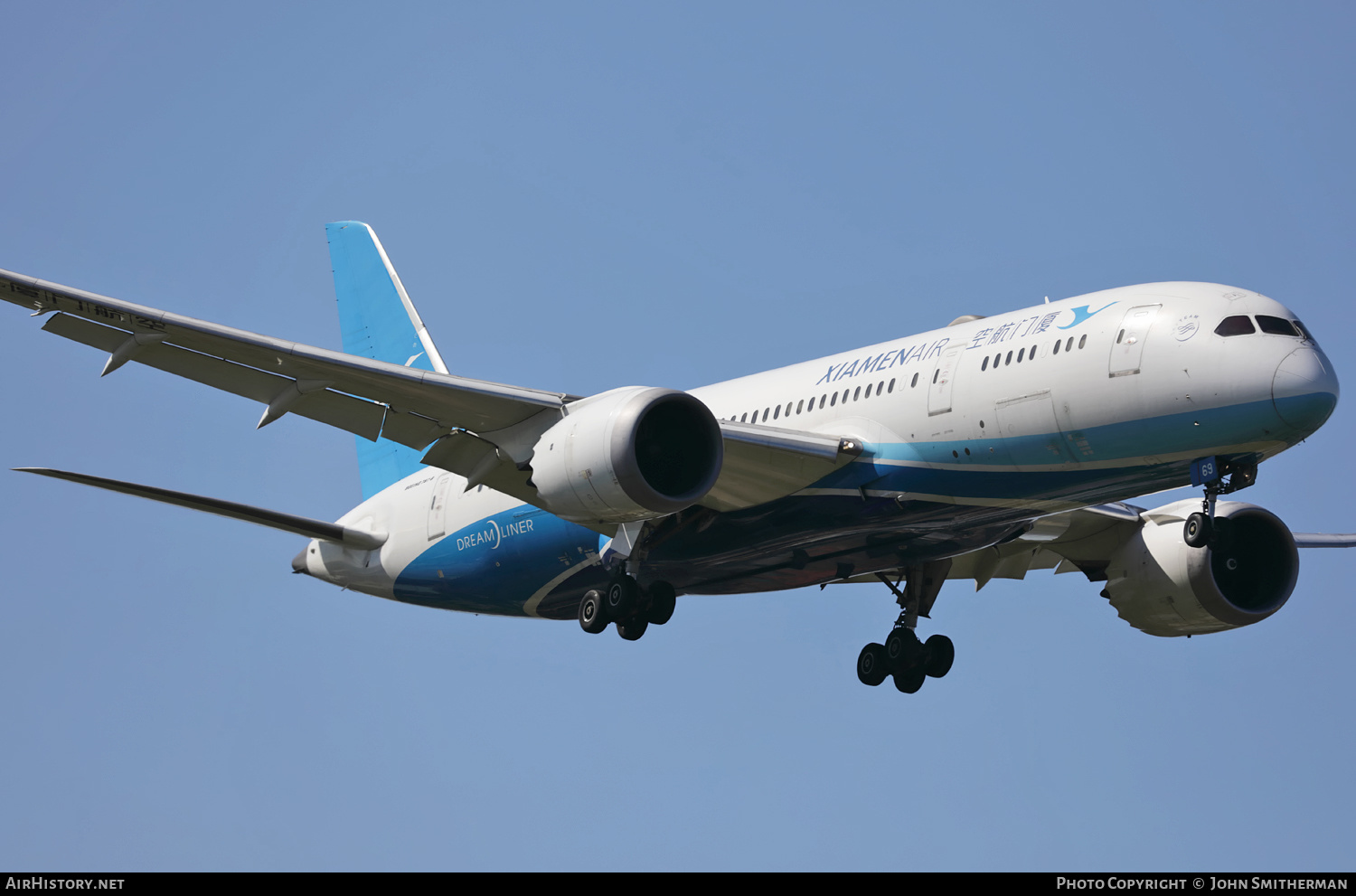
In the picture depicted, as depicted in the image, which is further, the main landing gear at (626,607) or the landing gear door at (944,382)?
the main landing gear at (626,607)

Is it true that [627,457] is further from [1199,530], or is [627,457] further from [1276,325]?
[1276,325]

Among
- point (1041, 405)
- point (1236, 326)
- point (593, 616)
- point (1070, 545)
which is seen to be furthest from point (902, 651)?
point (1236, 326)

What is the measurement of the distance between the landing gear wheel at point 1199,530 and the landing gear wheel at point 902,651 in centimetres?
813

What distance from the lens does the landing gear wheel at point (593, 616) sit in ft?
87.4

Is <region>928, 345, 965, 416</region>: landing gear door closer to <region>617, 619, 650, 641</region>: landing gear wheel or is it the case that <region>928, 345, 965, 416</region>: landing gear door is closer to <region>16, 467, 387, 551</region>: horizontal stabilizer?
<region>617, 619, 650, 641</region>: landing gear wheel

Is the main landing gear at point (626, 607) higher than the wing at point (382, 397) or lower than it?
lower

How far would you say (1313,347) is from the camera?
71.4ft

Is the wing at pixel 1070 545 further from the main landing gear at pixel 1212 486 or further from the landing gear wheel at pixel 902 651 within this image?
the main landing gear at pixel 1212 486

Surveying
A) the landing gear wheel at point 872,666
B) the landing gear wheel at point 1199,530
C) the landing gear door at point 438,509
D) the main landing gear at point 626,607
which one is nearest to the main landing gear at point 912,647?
the landing gear wheel at point 872,666

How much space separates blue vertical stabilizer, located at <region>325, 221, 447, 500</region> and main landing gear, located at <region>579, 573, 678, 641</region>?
27.7ft

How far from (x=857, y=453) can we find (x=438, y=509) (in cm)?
1023

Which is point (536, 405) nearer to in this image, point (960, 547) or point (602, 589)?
point (602, 589)

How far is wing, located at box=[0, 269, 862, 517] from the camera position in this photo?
77.0 ft

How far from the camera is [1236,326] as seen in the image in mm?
21828
